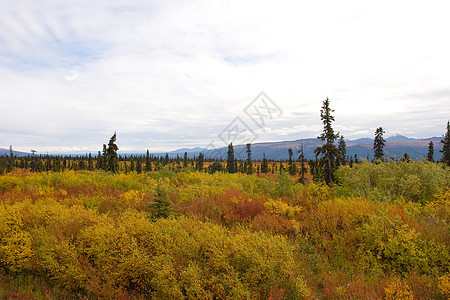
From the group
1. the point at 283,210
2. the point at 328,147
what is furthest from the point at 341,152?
the point at 283,210

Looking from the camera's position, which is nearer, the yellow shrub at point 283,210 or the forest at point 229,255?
the forest at point 229,255

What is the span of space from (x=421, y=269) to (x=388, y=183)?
679 centimetres

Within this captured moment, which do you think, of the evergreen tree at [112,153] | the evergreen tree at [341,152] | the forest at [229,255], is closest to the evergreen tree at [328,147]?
the evergreen tree at [341,152]

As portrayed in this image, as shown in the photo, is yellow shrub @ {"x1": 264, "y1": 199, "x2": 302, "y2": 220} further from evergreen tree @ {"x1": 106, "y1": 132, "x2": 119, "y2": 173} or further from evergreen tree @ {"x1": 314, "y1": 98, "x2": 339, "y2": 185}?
evergreen tree @ {"x1": 106, "y1": 132, "x2": 119, "y2": 173}

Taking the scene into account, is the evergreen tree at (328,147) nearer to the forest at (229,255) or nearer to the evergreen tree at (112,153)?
the forest at (229,255)

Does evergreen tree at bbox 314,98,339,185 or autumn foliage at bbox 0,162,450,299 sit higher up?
evergreen tree at bbox 314,98,339,185

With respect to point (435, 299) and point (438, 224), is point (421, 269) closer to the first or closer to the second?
point (435, 299)

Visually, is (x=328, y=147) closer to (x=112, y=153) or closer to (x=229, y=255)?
(x=229, y=255)

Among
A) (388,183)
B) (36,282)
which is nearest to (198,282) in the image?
(36,282)

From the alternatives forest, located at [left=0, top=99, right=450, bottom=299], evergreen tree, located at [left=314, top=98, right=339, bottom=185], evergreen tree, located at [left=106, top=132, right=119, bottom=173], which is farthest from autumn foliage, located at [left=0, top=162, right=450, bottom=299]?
evergreen tree, located at [left=106, top=132, right=119, bottom=173]

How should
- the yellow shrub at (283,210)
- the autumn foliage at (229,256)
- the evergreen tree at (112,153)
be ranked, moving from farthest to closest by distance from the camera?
the evergreen tree at (112,153) < the yellow shrub at (283,210) < the autumn foliage at (229,256)

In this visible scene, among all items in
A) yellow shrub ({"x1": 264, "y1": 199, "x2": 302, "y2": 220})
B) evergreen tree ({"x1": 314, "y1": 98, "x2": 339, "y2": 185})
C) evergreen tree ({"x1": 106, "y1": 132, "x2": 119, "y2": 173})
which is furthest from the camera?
evergreen tree ({"x1": 106, "y1": 132, "x2": 119, "y2": 173})

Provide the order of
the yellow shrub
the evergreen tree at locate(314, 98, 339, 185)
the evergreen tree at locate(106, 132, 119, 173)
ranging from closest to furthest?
the yellow shrub, the evergreen tree at locate(314, 98, 339, 185), the evergreen tree at locate(106, 132, 119, 173)

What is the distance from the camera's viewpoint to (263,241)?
5.36 m
